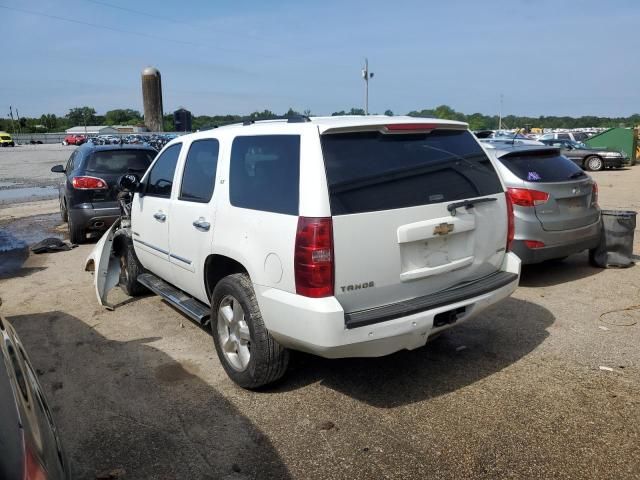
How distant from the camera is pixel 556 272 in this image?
277 inches

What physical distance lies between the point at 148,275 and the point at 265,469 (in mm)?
3289

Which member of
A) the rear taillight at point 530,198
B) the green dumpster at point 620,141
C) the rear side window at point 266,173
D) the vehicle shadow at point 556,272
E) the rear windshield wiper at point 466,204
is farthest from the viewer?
the green dumpster at point 620,141

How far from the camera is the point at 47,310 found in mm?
6004

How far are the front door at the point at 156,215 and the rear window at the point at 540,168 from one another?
3775mm

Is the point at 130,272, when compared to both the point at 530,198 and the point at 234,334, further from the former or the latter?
the point at 530,198

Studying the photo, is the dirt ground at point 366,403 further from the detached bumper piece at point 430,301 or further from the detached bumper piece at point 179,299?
the detached bumper piece at point 430,301

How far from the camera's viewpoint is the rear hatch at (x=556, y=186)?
6117 mm

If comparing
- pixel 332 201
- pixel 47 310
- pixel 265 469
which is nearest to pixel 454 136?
pixel 332 201

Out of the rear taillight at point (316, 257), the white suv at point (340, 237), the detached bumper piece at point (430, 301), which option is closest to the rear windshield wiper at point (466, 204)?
the white suv at point (340, 237)

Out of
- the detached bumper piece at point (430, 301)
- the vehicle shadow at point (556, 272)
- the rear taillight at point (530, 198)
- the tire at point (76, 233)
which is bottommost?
the vehicle shadow at point (556, 272)

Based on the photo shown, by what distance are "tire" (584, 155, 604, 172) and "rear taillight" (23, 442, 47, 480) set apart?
91.7 ft

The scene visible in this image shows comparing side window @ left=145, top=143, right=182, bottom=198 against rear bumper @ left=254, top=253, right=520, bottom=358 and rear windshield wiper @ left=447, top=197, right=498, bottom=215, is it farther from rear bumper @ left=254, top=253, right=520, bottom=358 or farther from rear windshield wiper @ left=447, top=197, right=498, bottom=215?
rear windshield wiper @ left=447, top=197, right=498, bottom=215

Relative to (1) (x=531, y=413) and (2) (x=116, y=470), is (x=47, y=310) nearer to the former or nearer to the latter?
(2) (x=116, y=470)

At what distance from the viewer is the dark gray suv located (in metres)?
9.15
